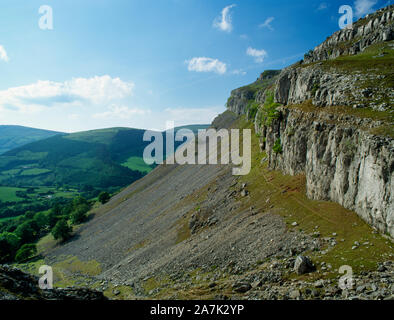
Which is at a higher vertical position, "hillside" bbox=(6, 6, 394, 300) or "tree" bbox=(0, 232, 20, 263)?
"hillside" bbox=(6, 6, 394, 300)

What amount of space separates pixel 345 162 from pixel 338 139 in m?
2.94

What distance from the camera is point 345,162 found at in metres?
20.9

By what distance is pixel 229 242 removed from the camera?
2611cm

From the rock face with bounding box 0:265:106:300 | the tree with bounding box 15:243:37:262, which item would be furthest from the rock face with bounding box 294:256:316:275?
the tree with bounding box 15:243:37:262

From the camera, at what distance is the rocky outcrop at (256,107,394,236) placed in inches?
640

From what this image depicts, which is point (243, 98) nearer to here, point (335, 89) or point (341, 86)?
point (335, 89)

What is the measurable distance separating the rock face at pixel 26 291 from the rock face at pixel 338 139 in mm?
23744

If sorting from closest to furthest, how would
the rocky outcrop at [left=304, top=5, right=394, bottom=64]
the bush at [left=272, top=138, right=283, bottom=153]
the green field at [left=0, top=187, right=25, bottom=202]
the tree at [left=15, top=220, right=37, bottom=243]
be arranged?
the bush at [left=272, top=138, right=283, bottom=153], the rocky outcrop at [left=304, top=5, right=394, bottom=64], the tree at [left=15, top=220, right=37, bottom=243], the green field at [left=0, top=187, right=25, bottom=202]

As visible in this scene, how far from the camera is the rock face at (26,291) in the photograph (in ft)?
39.6

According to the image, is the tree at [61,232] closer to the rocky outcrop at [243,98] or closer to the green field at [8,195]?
the rocky outcrop at [243,98]

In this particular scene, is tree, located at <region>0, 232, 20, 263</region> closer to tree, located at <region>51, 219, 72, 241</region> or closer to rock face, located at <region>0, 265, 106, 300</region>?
tree, located at <region>51, 219, 72, 241</region>

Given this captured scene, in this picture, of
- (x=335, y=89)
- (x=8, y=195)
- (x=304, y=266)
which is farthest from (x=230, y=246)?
(x=8, y=195)

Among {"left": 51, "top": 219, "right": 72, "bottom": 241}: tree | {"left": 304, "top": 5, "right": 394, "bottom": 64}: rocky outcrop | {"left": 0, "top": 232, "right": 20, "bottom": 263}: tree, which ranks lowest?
{"left": 0, "top": 232, "right": 20, "bottom": 263}: tree
